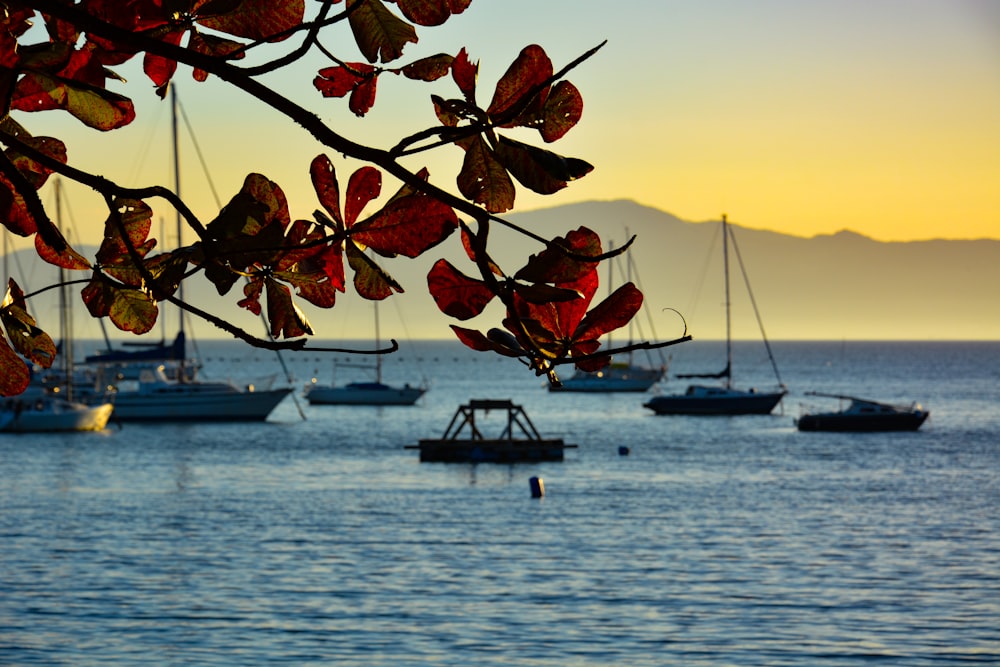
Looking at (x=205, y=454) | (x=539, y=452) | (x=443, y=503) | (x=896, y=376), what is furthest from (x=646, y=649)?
(x=896, y=376)

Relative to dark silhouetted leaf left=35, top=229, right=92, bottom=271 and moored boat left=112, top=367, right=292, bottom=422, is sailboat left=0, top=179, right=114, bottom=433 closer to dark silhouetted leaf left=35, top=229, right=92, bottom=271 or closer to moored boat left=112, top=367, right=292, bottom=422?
moored boat left=112, top=367, right=292, bottom=422

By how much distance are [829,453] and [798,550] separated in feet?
95.1

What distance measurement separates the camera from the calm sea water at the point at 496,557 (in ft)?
71.1

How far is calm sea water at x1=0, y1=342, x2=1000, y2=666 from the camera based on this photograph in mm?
21672

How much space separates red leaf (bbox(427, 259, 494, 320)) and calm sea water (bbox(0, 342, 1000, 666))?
19.6 meters

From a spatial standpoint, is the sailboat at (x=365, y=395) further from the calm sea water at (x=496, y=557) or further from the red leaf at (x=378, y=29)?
the red leaf at (x=378, y=29)

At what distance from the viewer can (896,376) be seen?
165m

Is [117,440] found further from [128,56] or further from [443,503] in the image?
[128,56]

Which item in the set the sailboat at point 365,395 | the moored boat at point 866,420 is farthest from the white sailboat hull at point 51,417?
the moored boat at point 866,420

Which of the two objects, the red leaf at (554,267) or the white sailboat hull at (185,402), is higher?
the red leaf at (554,267)

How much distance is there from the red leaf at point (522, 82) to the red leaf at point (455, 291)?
177 millimetres

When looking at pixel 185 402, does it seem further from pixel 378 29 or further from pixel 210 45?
pixel 378 29

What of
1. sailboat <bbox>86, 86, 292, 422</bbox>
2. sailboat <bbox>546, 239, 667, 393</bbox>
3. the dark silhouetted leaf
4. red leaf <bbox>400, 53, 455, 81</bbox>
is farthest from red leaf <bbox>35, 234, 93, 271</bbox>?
sailboat <bbox>546, 239, 667, 393</bbox>

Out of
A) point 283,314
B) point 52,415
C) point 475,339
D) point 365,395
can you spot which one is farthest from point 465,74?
point 365,395
